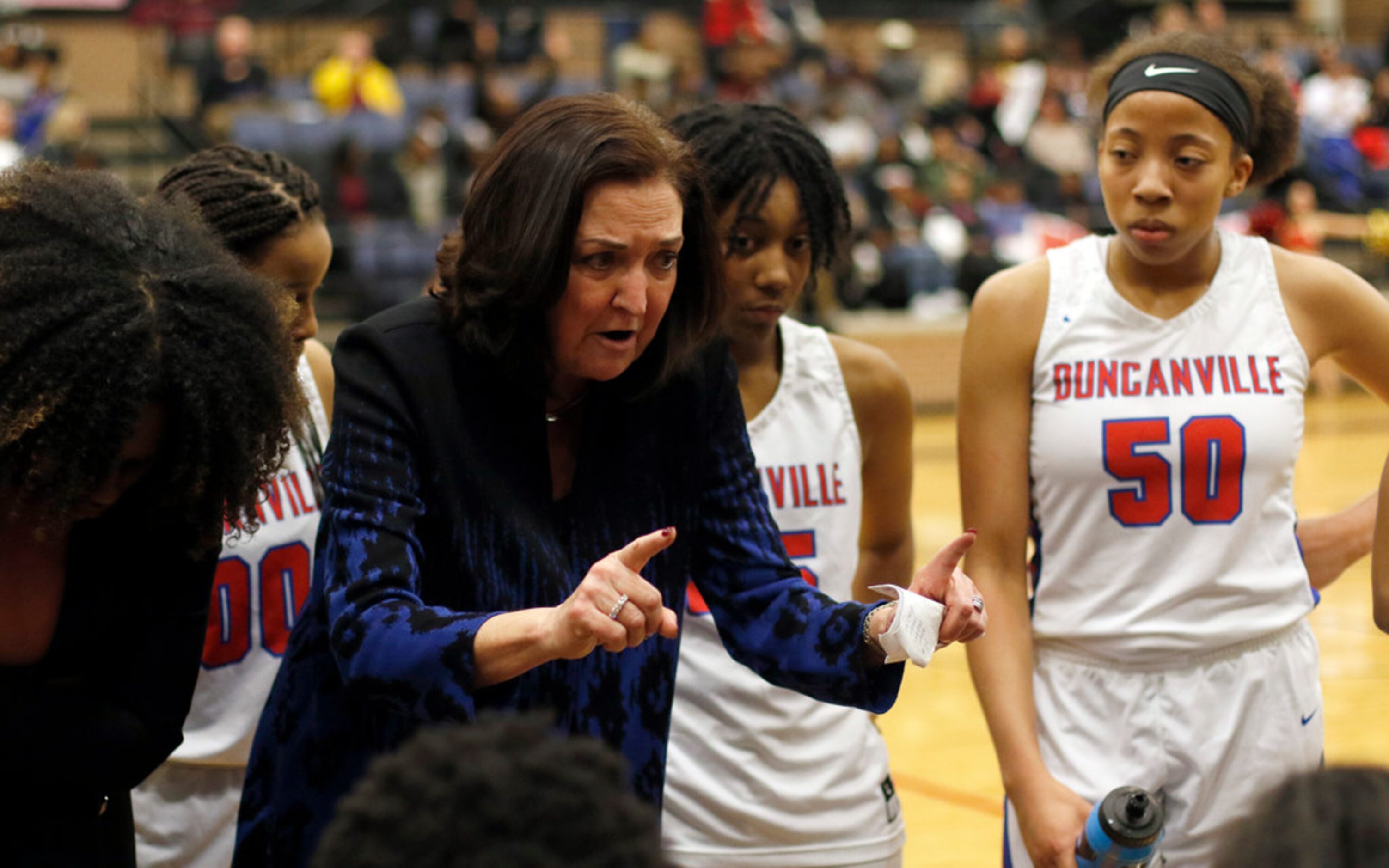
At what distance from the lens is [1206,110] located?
87.9 inches

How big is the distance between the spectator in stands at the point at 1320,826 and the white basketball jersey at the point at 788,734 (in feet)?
5.23

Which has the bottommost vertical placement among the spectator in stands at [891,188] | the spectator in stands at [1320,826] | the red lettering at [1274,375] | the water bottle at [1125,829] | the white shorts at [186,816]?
the spectator in stands at [891,188]

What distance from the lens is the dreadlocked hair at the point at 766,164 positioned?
245 cm

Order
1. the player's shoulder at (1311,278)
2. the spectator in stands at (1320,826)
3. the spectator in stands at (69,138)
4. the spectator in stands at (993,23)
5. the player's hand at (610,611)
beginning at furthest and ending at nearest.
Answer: the spectator in stands at (993,23), the spectator in stands at (69,138), the player's shoulder at (1311,278), the player's hand at (610,611), the spectator in stands at (1320,826)

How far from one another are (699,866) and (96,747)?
3.87 feet

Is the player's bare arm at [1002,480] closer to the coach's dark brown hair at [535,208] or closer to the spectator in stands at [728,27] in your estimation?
the coach's dark brown hair at [535,208]

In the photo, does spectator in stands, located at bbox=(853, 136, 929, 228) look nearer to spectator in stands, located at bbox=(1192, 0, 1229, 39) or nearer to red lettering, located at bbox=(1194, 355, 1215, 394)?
spectator in stands, located at bbox=(1192, 0, 1229, 39)

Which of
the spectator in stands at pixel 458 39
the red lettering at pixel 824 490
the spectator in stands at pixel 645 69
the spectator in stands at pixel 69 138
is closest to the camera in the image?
the red lettering at pixel 824 490

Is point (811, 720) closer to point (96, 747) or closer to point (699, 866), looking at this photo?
point (699, 866)

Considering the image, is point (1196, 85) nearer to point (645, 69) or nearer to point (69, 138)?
point (69, 138)

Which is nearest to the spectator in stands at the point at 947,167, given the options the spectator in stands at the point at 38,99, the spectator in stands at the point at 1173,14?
the spectator in stands at the point at 1173,14

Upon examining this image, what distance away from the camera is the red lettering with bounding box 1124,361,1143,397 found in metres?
2.26

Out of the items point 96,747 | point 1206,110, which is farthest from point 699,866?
point 1206,110

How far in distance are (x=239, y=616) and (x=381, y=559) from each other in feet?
2.78
